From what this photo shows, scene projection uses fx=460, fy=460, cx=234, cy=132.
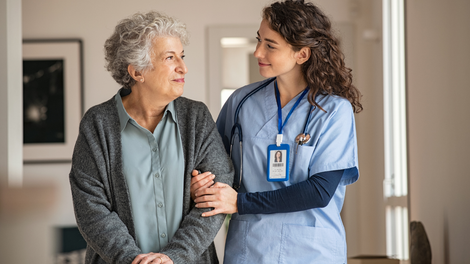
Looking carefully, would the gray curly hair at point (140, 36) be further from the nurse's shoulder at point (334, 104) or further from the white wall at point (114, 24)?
→ the white wall at point (114, 24)

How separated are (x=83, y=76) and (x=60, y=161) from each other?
0.74 metres

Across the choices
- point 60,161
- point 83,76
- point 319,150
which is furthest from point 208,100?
point 319,150

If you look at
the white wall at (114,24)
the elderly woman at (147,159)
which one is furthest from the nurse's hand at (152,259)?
the white wall at (114,24)

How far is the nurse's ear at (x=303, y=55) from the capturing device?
1.67 meters

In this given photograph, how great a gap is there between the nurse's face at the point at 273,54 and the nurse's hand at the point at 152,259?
2.34 feet

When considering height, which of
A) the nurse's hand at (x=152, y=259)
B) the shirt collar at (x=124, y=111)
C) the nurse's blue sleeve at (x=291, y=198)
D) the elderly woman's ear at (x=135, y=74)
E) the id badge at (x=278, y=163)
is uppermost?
the elderly woman's ear at (x=135, y=74)

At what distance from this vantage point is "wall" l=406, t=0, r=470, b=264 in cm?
215

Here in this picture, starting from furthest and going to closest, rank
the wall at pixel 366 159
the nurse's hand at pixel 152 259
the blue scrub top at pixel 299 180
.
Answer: the wall at pixel 366 159 → the blue scrub top at pixel 299 180 → the nurse's hand at pixel 152 259

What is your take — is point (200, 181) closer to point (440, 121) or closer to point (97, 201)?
point (97, 201)

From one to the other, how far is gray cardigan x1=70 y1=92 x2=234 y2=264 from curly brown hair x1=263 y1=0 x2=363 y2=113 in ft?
1.33

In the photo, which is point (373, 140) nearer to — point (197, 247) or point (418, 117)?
point (418, 117)

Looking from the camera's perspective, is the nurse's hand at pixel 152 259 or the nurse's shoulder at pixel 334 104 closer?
the nurse's hand at pixel 152 259

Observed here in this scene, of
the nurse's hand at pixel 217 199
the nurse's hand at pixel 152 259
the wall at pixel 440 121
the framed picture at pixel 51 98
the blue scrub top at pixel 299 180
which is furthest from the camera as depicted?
the framed picture at pixel 51 98

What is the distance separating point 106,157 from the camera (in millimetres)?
1497
